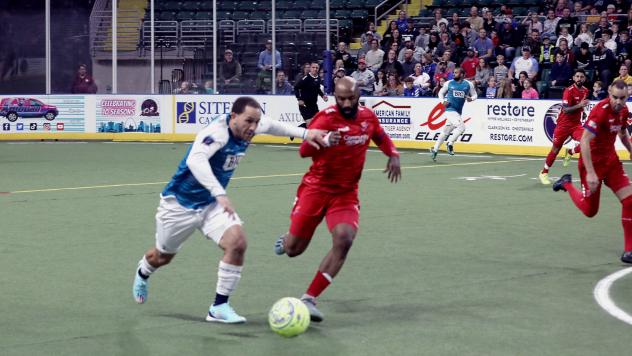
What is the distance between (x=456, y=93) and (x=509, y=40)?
20.0 ft

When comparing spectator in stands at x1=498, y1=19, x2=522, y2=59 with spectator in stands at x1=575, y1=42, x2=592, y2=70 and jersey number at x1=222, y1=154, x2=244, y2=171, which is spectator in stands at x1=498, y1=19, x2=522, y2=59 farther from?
jersey number at x1=222, y1=154, x2=244, y2=171

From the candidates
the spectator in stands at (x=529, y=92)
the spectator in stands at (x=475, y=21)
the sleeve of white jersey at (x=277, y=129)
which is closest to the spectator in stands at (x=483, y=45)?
the spectator in stands at (x=475, y=21)

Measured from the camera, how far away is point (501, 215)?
14.9 meters

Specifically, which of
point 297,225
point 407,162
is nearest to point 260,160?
point 407,162

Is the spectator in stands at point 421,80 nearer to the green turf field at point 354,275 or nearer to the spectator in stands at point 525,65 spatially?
the spectator in stands at point 525,65

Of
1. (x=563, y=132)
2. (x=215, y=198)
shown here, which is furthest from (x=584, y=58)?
(x=215, y=198)

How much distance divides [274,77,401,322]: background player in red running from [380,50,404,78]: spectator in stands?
1929 centimetres

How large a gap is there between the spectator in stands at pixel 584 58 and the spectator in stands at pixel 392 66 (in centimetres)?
454

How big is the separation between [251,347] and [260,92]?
22060 mm

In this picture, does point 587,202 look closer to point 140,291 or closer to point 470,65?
point 140,291

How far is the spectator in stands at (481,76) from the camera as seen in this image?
26.6 meters

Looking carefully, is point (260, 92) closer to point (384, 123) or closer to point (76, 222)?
point (384, 123)

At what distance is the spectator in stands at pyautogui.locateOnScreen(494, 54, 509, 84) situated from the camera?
26.2 m

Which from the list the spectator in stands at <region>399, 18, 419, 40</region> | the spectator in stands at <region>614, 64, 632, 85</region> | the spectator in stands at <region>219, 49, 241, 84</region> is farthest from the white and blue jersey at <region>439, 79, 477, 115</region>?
the spectator in stands at <region>219, 49, 241, 84</region>
